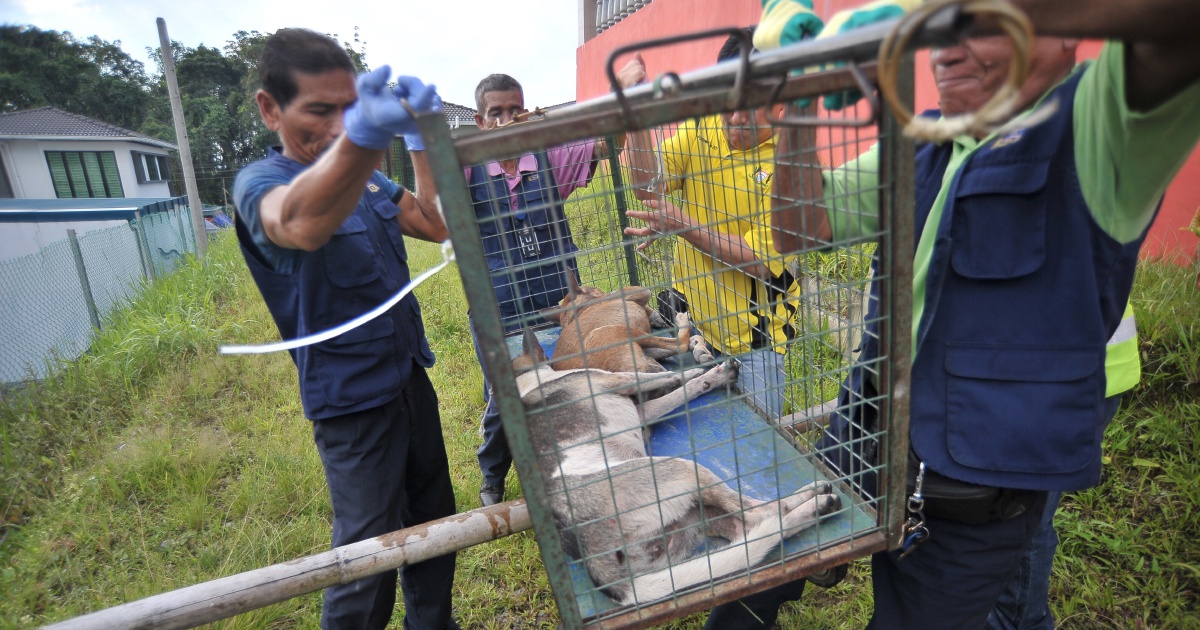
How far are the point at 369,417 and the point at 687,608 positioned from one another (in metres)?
1.22

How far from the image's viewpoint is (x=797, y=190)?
170cm

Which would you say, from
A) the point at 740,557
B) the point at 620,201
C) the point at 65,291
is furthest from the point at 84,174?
the point at 740,557

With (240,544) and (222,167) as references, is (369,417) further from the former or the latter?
(222,167)

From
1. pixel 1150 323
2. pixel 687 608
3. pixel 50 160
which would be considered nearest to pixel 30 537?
pixel 687 608

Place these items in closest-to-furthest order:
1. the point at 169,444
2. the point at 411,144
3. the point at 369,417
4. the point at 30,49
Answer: the point at 369,417, the point at 411,144, the point at 169,444, the point at 30,49

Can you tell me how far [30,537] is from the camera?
3.36m

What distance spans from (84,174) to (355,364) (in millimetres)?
30748

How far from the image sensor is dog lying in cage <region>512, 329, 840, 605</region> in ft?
4.46

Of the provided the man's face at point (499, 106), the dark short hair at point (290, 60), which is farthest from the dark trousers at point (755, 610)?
the man's face at point (499, 106)

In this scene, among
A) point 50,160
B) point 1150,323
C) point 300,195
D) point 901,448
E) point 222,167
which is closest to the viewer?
point 901,448

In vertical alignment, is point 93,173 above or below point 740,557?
above

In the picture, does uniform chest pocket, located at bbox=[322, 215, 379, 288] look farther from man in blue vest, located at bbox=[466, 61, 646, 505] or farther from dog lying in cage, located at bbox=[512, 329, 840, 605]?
man in blue vest, located at bbox=[466, 61, 646, 505]

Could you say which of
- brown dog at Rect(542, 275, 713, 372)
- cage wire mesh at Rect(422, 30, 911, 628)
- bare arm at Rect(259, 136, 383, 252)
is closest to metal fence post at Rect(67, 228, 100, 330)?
cage wire mesh at Rect(422, 30, 911, 628)

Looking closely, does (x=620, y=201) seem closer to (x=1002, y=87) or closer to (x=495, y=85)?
(x=495, y=85)
